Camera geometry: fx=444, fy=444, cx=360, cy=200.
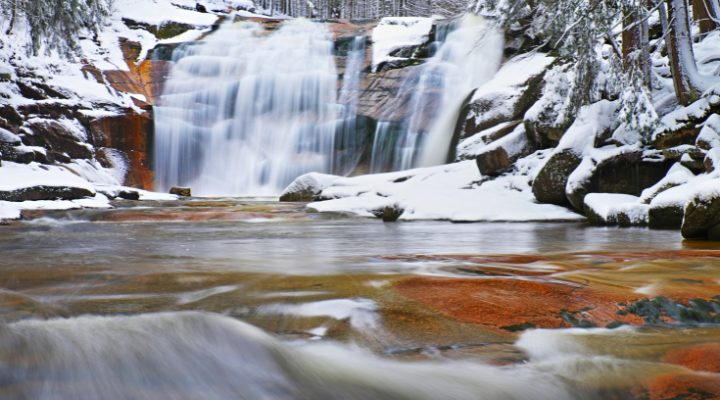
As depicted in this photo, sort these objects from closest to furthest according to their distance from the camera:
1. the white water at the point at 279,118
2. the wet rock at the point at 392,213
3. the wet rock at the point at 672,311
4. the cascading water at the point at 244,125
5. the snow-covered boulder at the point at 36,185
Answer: the wet rock at the point at 672,311, the wet rock at the point at 392,213, the snow-covered boulder at the point at 36,185, the white water at the point at 279,118, the cascading water at the point at 244,125

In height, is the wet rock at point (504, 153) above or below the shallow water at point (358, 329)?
above

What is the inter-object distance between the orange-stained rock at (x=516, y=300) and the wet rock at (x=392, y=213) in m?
5.11

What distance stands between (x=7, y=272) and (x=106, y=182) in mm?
14673

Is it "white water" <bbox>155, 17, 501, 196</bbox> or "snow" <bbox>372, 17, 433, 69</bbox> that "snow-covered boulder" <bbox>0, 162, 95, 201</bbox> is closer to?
"white water" <bbox>155, 17, 501, 196</bbox>

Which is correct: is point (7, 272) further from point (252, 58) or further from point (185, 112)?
point (252, 58)

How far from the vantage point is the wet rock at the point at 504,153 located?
9.20 meters

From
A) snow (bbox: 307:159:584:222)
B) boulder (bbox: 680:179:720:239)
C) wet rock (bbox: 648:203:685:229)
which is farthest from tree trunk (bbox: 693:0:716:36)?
boulder (bbox: 680:179:720:239)

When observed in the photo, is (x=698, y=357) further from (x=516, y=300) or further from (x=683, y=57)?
(x=683, y=57)

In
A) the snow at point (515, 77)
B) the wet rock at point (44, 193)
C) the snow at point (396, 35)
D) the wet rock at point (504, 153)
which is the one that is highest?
the snow at point (396, 35)

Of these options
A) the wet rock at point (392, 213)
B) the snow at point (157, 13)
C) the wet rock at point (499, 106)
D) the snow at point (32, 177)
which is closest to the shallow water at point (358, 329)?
the wet rock at point (392, 213)

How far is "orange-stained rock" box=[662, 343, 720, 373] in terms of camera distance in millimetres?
1090

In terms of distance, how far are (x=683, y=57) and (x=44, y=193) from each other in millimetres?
11571

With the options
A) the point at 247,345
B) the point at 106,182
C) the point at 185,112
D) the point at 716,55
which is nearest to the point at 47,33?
the point at 106,182

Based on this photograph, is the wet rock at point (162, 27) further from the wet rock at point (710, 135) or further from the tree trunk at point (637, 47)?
the wet rock at point (710, 135)
